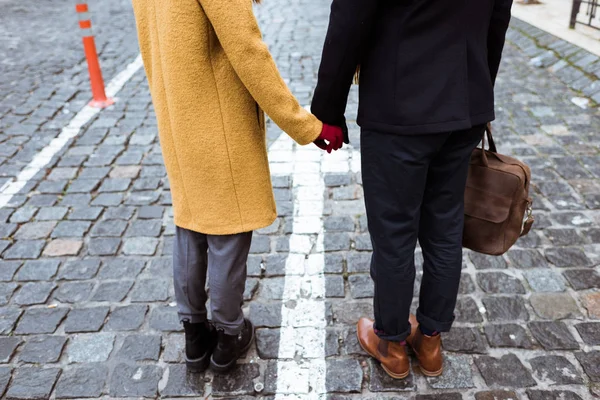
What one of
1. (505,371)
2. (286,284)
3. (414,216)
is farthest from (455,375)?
(286,284)

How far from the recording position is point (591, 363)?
2.67 m

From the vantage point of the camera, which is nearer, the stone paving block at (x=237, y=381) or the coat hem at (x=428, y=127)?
the coat hem at (x=428, y=127)

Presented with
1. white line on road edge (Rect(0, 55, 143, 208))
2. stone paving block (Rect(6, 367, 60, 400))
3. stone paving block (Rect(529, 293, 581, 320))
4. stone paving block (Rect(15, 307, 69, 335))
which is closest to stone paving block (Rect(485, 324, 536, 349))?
stone paving block (Rect(529, 293, 581, 320))

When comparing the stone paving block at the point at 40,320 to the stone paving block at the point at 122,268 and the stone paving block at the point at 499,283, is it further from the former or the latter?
the stone paving block at the point at 499,283

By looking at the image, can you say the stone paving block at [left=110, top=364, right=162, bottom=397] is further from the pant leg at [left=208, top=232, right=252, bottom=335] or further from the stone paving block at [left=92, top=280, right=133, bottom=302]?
the stone paving block at [left=92, top=280, right=133, bottom=302]

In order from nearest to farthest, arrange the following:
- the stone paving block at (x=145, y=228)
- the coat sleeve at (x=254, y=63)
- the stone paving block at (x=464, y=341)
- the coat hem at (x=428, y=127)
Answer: the coat sleeve at (x=254, y=63) < the coat hem at (x=428, y=127) < the stone paving block at (x=464, y=341) < the stone paving block at (x=145, y=228)

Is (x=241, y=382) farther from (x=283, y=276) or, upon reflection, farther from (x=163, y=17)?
(x=163, y=17)

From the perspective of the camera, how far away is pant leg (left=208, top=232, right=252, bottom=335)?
242 cm

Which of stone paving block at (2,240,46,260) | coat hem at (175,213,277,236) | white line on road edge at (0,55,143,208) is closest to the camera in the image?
coat hem at (175,213,277,236)

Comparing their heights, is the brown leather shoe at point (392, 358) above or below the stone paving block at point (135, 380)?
above

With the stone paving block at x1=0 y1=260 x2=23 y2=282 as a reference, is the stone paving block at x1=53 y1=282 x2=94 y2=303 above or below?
above

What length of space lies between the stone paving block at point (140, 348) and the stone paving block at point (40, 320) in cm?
43

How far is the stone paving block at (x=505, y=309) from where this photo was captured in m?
3.00

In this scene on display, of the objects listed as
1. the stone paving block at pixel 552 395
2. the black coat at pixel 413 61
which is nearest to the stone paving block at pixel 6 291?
the black coat at pixel 413 61
